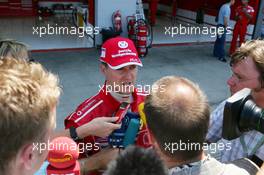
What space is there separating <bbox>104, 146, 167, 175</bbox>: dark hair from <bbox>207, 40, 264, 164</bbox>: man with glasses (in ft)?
3.20

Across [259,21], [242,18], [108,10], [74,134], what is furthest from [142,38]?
[74,134]

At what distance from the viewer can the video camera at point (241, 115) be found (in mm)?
1335

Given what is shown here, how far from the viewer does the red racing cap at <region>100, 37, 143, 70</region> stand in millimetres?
2090

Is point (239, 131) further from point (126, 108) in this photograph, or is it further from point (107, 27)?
point (107, 27)

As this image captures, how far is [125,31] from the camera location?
9328mm

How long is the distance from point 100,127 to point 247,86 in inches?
36.5

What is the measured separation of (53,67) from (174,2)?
10.5 m

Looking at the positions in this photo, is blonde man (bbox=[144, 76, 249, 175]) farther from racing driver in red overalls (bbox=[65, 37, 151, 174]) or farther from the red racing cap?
the red racing cap

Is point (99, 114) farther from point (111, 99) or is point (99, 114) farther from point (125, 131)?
point (125, 131)

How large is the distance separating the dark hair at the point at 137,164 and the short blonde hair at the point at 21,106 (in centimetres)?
26

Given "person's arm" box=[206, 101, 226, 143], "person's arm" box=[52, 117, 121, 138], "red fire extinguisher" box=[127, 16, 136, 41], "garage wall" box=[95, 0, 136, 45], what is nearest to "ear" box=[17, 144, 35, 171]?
"person's arm" box=[52, 117, 121, 138]

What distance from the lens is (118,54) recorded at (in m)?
2.10

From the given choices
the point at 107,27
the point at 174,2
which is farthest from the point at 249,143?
the point at 174,2

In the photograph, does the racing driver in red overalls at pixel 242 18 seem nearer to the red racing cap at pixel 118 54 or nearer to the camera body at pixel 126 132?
the red racing cap at pixel 118 54
